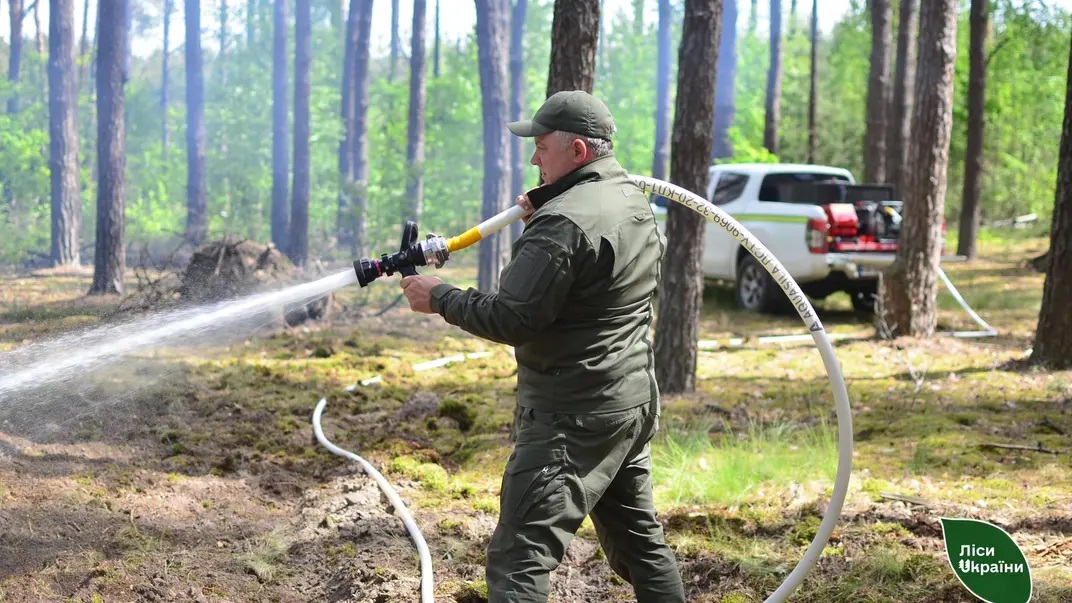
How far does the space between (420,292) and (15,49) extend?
73.5 feet

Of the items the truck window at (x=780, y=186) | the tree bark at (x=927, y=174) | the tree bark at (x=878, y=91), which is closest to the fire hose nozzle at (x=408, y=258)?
the tree bark at (x=927, y=174)

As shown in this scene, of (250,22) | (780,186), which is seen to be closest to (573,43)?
(780,186)

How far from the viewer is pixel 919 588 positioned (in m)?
4.14

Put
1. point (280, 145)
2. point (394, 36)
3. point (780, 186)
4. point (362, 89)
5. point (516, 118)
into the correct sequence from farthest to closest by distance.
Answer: point (394, 36), point (362, 89), point (516, 118), point (280, 145), point (780, 186)

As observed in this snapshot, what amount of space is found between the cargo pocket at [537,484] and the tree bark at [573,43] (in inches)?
154

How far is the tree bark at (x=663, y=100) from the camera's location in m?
31.0

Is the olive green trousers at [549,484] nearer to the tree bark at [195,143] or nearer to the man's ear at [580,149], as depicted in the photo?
the man's ear at [580,149]

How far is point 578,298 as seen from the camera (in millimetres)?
3178

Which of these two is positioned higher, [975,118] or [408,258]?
[975,118]

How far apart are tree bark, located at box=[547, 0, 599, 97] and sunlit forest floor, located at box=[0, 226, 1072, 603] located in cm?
242

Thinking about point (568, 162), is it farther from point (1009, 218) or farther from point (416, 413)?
point (1009, 218)

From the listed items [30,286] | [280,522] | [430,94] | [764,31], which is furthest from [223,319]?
[764,31]

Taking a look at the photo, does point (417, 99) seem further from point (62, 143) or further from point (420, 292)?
point (420, 292)

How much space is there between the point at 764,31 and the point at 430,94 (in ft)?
90.1
